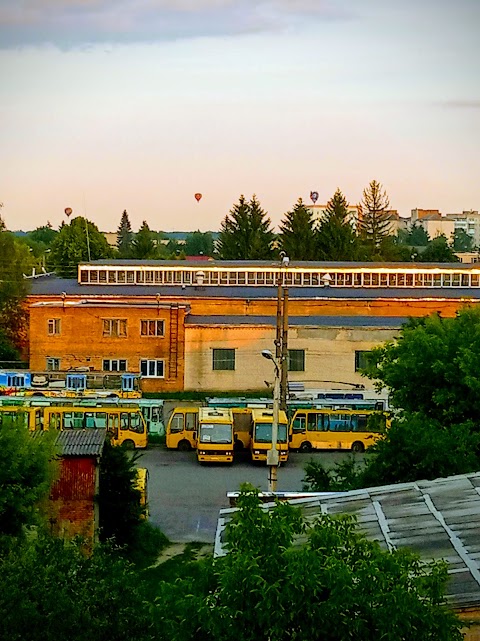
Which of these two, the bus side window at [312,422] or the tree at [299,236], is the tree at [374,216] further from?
the bus side window at [312,422]

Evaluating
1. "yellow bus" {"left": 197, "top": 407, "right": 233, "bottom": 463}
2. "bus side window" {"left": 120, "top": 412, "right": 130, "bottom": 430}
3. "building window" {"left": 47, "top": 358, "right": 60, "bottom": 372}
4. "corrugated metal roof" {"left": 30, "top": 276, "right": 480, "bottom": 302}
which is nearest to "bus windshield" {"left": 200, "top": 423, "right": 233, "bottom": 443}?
"yellow bus" {"left": 197, "top": 407, "right": 233, "bottom": 463}

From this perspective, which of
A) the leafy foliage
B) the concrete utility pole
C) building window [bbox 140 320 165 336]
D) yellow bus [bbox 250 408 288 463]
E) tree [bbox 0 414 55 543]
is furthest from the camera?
building window [bbox 140 320 165 336]

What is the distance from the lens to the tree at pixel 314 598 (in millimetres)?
7329

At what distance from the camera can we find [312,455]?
32.8m

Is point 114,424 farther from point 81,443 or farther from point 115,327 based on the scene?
point 81,443

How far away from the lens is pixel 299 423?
33.2 meters

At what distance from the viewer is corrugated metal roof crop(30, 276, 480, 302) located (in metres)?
50.9

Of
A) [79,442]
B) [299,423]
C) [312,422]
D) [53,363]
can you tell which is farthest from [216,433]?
[53,363]

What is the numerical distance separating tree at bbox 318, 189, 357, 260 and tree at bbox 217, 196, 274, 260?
5.10 m

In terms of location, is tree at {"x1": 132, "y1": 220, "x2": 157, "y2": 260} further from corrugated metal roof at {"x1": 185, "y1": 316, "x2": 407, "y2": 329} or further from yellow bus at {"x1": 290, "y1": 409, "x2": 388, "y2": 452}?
yellow bus at {"x1": 290, "y1": 409, "x2": 388, "y2": 452}

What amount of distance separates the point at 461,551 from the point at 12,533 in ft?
26.5

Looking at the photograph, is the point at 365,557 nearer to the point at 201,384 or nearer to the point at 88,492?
the point at 88,492

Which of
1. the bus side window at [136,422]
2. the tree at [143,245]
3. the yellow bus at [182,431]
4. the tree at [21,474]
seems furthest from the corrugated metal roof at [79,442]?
the tree at [143,245]

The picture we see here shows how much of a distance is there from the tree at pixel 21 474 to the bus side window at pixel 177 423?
15.6 meters
